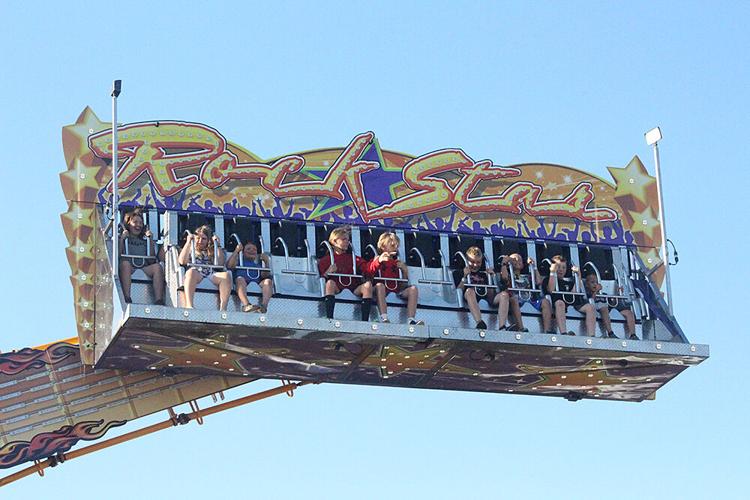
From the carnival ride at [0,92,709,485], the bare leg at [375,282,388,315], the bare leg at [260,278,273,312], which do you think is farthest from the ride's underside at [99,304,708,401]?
the bare leg at [260,278,273,312]

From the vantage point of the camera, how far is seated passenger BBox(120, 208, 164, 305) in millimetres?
34219

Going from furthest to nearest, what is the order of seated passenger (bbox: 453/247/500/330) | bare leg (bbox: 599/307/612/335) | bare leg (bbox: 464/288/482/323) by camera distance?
bare leg (bbox: 599/307/612/335) < seated passenger (bbox: 453/247/500/330) < bare leg (bbox: 464/288/482/323)

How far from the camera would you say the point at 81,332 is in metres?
35.8

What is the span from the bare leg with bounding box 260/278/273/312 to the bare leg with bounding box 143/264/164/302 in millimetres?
1563

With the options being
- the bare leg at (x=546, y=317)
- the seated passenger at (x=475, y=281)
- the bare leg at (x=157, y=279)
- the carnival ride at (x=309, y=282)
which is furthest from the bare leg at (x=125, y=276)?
the bare leg at (x=546, y=317)

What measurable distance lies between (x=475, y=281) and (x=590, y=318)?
6.77ft

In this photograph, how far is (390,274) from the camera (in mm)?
35250

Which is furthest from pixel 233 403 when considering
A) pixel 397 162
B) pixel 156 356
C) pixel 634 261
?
pixel 634 261

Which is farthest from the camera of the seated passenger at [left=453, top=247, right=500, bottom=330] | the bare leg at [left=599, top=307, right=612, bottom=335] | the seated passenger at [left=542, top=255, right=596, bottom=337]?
the bare leg at [left=599, top=307, right=612, bottom=335]

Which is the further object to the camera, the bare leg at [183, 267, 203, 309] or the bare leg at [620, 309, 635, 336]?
the bare leg at [620, 309, 635, 336]

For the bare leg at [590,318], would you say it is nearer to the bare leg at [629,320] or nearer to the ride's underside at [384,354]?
the ride's underside at [384,354]

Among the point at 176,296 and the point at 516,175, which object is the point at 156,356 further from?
the point at 516,175

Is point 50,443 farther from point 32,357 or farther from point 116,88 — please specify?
point 116,88

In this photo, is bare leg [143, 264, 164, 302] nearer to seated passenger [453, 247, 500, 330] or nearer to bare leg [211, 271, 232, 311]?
bare leg [211, 271, 232, 311]
